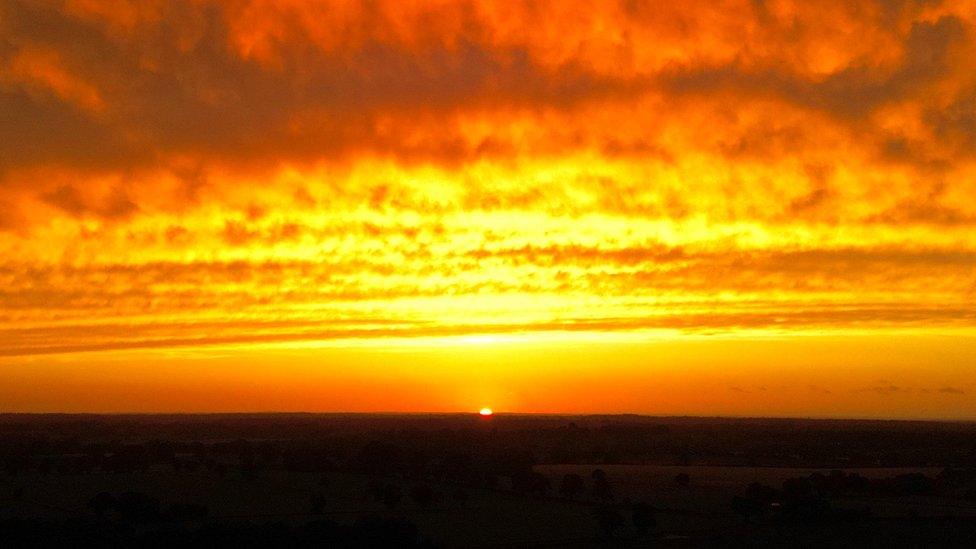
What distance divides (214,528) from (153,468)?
5504 centimetres

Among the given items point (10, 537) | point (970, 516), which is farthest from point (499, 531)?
point (970, 516)

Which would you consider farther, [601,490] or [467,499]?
[601,490]

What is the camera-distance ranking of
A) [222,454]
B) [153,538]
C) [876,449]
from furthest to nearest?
1. [876,449]
2. [222,454]
3. [153,538]

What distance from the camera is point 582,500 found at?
79.3 meters

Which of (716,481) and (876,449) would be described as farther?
(876,449)

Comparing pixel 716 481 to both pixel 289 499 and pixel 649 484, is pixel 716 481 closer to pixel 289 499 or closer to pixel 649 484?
pixel 649 484

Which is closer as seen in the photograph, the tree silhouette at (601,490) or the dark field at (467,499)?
the dark field at (467,499)

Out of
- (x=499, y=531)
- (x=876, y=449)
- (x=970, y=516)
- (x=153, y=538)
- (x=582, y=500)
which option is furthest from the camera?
(x=876, y=449)

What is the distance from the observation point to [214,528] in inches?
2276

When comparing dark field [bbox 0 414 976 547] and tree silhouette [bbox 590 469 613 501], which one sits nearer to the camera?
dark field [bbox 0 414 976 547]

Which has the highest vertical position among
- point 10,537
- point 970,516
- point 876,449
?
point 876,449

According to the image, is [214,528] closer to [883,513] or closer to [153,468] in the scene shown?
[883,513]

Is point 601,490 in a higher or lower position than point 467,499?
higher

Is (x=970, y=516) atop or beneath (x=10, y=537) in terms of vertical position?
atop
